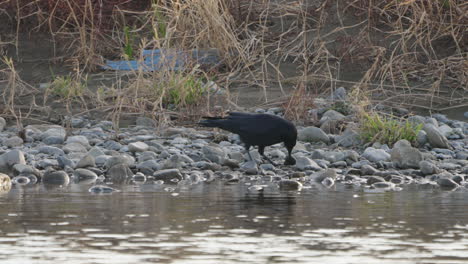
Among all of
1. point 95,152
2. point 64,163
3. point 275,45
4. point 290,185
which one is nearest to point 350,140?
point 290,185

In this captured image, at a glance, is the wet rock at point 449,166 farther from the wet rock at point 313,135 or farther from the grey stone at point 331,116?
the grey stone at point 331,116

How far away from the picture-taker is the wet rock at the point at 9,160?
8.91 metres

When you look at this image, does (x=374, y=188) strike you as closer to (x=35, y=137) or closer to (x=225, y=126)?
(x=225, y=126)

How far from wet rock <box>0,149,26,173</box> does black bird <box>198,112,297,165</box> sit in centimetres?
167

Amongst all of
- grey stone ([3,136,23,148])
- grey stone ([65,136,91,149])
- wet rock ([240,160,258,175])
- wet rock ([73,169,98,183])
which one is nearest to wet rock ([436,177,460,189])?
wet rock ([240,160,258,175])

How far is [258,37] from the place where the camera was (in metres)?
13.8

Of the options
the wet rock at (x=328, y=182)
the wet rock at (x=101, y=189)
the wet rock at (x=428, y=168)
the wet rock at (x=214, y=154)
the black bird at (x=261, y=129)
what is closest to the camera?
the wet rock at (x=101, y=189)

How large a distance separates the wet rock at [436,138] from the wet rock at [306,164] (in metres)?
1.53

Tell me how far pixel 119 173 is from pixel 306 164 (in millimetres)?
1600

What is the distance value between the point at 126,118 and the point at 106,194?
3.99 metres

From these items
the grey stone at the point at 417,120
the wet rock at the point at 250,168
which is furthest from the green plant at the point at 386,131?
the wet rock at the point at 250,168

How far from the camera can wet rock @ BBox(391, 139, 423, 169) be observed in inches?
359

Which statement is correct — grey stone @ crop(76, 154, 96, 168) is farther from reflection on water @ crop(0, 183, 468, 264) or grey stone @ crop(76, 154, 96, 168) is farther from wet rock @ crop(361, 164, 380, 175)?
wet rock @ crop(361, 164, 380, 175)

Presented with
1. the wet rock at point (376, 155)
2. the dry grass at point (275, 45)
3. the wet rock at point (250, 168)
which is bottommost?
the wet rock at point (250, 168)
